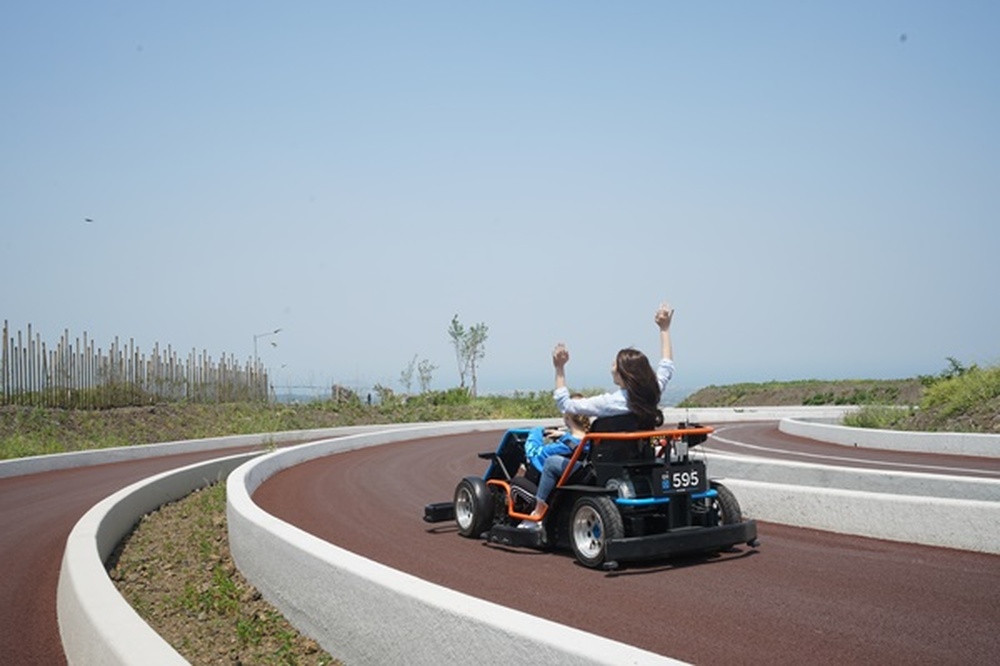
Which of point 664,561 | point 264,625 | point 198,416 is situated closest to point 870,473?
point 664,561

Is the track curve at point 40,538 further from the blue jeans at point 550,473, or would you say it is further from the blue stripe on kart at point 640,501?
the blue stripe on kart at point 640,501

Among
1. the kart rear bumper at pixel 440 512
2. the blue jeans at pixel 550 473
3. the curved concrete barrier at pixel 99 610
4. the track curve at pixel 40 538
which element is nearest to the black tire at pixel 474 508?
the kart rear bumper at pixel 440 512

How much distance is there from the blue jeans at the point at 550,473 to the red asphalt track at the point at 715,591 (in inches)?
24.0

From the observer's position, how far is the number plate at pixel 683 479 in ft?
26.0

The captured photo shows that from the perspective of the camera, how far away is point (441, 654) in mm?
5020

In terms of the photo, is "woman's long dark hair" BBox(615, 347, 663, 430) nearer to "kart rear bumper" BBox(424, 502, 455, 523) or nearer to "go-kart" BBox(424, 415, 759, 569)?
"go-kart" BBox(424, 415, 759, 569)

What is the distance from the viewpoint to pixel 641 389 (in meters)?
8.16

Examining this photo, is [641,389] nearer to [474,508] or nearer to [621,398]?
[621,398]

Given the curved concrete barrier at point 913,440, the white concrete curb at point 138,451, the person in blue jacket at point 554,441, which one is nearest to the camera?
the person in blue jacket at point 554,441

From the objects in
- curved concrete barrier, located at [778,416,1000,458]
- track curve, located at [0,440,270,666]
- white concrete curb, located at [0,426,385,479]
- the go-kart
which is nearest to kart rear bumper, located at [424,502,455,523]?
the go-kart

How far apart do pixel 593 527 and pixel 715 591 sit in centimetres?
129

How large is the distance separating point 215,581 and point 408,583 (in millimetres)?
4170

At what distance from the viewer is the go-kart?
771 centimetres

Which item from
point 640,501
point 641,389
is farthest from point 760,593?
point 641,389
